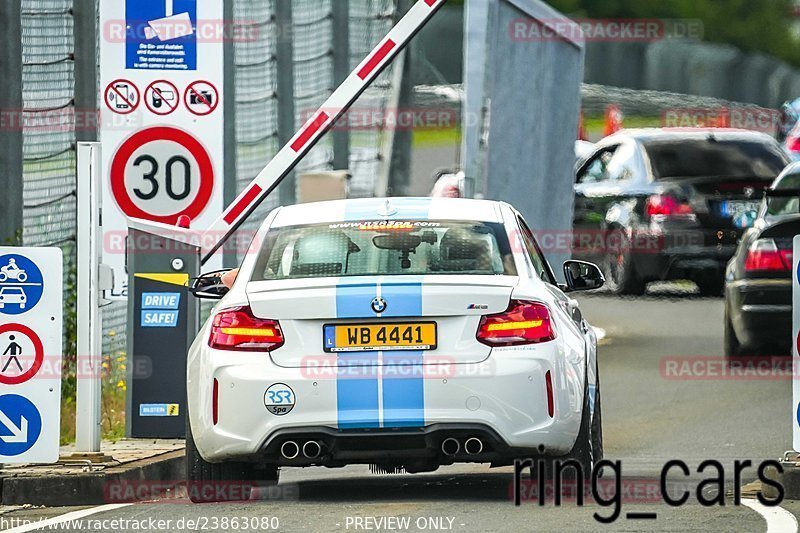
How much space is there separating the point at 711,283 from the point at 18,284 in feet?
38.9

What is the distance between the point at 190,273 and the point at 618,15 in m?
52.8

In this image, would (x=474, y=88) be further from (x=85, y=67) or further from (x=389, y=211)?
(x=389, y=211)

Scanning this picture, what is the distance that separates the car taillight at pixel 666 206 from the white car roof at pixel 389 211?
10.0 m

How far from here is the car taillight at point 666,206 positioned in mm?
20688

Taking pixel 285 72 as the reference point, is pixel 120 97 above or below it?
below

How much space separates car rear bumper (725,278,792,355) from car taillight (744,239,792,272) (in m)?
0.09

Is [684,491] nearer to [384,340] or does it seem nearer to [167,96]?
[384,340]

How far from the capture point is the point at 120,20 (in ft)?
41.5

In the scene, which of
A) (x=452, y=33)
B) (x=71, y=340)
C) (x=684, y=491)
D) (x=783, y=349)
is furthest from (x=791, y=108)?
(x=684, y=491)

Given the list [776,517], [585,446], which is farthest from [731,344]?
[776,517]

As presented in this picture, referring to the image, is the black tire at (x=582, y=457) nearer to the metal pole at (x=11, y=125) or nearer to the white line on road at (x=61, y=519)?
the white line on road at (x=61, y=519)

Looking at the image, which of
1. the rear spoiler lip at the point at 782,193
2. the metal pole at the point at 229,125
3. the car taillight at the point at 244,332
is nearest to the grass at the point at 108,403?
the metal pole at the point at 229,125

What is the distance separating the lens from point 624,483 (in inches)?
416

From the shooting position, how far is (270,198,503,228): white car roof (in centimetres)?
1046
